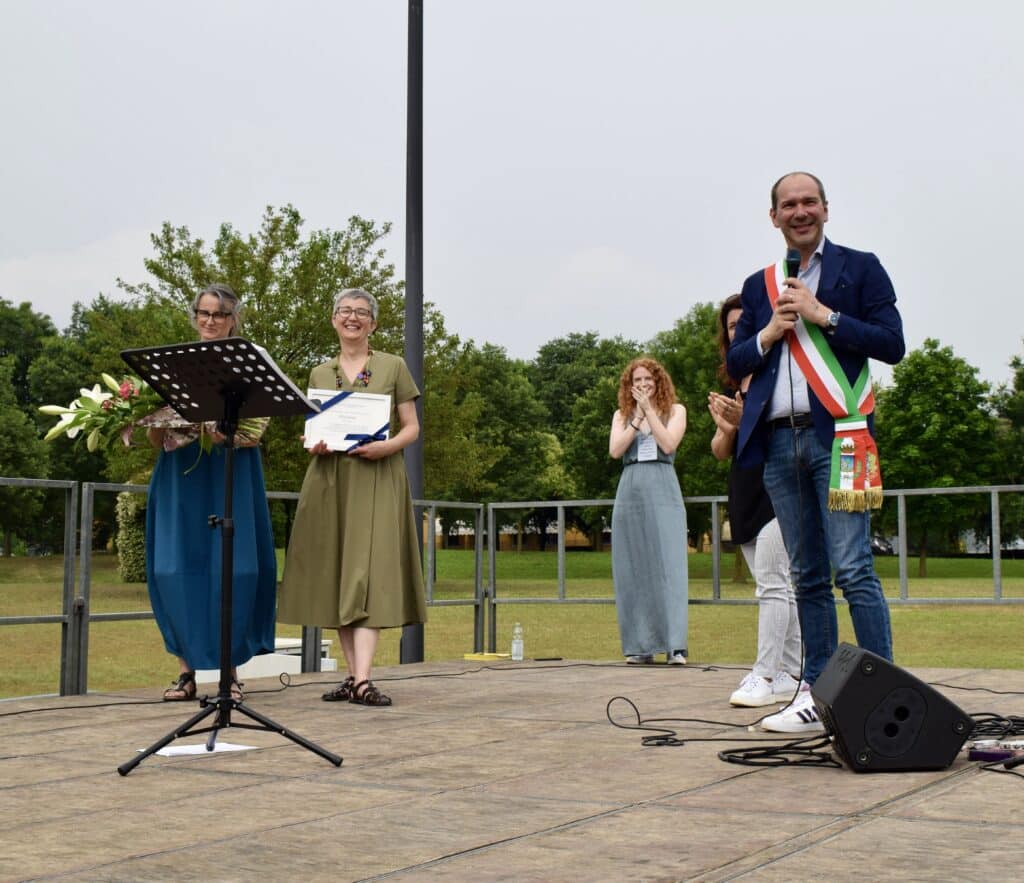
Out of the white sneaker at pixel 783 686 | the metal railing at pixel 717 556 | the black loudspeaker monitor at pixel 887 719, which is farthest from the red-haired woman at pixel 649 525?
the black loudspeaker monitor at pixel 887 719

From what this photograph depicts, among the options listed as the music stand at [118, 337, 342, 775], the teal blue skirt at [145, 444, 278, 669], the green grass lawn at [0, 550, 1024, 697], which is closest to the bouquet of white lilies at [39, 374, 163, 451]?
the teal blue skirt at [145, 444, 278, 669]

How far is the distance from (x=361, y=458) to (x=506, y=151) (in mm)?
10627

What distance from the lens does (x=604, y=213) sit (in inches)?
1676

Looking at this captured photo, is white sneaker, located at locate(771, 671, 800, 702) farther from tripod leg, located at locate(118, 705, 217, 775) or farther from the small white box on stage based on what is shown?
the small white box on stage

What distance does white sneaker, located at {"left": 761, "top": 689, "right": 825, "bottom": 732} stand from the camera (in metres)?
4.98

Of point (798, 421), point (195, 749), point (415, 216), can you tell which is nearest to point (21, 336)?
→ point (415, 216)

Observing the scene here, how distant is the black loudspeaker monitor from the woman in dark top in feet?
7.13

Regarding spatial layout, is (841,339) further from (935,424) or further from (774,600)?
(935,424)

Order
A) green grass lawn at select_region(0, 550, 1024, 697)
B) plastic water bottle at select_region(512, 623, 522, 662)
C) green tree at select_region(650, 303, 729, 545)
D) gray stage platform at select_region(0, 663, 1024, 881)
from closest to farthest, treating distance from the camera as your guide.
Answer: gray stage platform at select_region(0, 663, 1024, 881), green grass lawn at select_region(0, 550, 1024, 697), plastic water bottle at select_region(512, 623, 522, 662), green tree at select_region(650, 303, 729, 545)

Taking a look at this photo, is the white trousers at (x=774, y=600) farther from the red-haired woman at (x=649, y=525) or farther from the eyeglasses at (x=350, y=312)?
the eyeglasses at (x=350, y=312)

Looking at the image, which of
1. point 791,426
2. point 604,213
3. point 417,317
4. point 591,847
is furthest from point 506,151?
point 604,213

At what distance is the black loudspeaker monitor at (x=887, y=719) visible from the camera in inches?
155

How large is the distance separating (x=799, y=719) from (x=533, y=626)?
17.9m

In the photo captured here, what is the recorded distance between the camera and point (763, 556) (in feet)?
21.9
